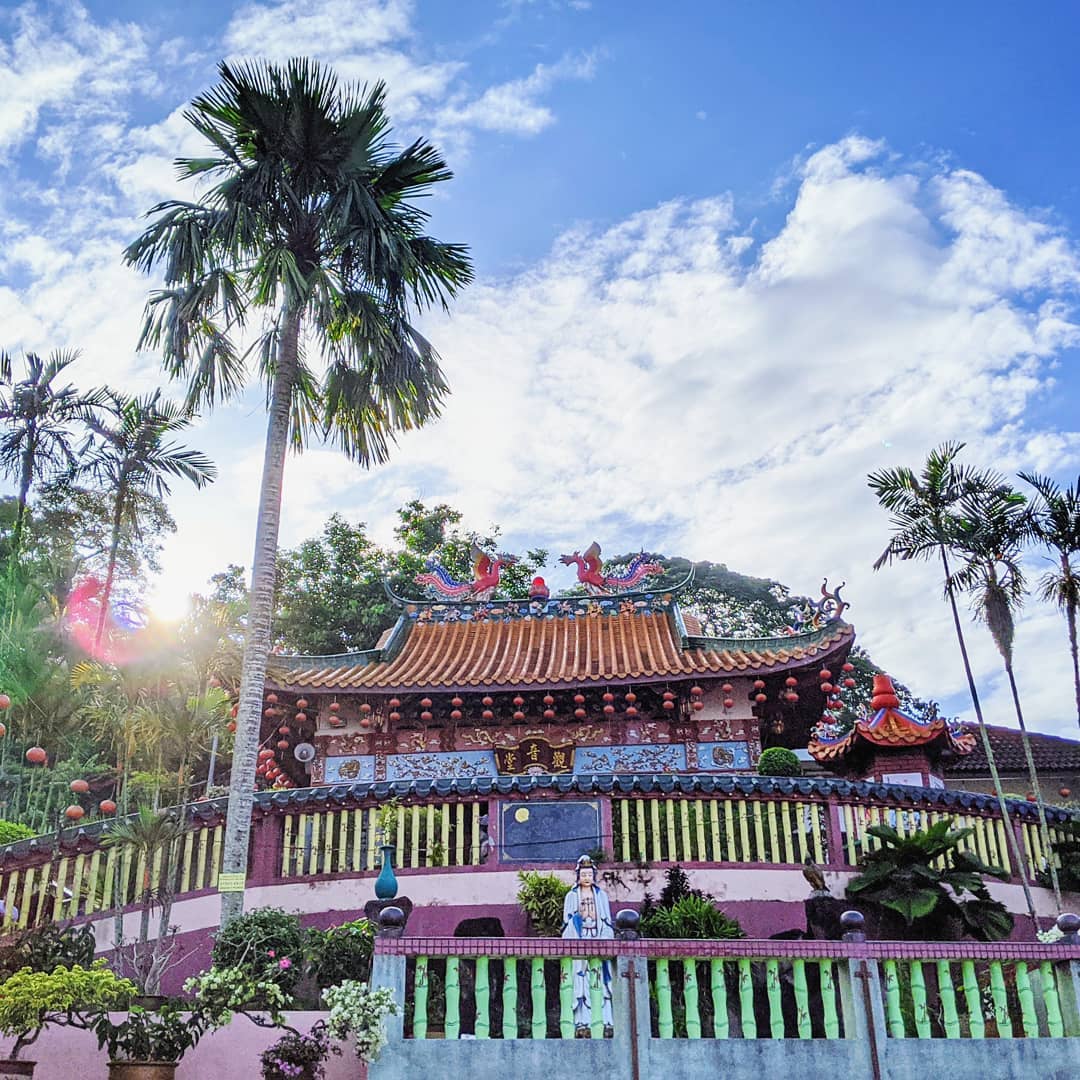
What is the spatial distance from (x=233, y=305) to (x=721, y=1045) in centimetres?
1042

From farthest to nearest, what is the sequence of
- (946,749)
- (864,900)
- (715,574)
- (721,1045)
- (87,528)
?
1. (715,574)
2. (87,528)
3. (946,749)
4. (864,900)
5. (721,1045)

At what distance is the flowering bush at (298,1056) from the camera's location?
7.58 meters

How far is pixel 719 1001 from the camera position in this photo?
7.52 m

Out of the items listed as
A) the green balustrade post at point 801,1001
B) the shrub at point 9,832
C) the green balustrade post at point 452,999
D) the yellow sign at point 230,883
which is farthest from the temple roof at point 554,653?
the green balustrade post at point 452,999

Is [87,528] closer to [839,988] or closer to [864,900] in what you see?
[864,900]

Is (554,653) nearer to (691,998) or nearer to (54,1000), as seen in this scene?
(691,998)

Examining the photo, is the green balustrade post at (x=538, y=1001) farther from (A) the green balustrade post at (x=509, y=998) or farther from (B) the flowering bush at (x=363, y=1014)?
(B) the flowering bush at (x=363, y=1014)

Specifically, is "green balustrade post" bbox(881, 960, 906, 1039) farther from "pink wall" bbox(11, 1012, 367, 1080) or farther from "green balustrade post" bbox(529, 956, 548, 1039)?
"pink wall" bbox(11, 1012, 367, 1080)

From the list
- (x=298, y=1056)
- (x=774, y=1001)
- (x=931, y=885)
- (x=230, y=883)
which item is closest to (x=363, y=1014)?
(x=298, y=1056)

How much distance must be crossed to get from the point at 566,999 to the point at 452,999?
817mm

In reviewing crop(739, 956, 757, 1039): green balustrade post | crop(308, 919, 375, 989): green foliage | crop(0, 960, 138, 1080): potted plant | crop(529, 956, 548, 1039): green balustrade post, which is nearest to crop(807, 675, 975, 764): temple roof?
crop(739, 956, 757, 1039): green balustrade post

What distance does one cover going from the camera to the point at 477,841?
1242cm

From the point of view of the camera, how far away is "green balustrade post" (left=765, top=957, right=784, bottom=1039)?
7.54 meters

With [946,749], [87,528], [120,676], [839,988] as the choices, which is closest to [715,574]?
[87,528]
